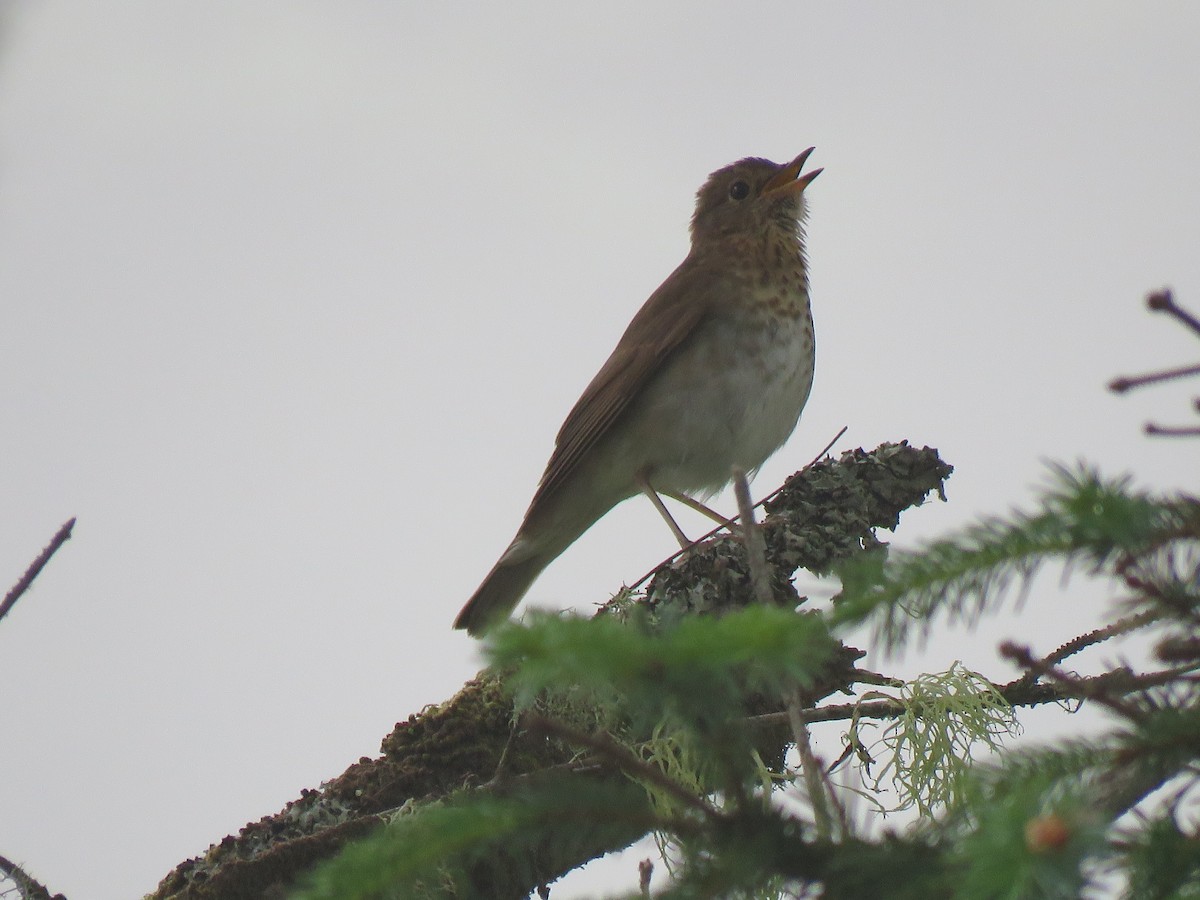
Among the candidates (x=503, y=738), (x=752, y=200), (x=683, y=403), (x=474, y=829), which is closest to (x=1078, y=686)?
(x=474, y=829)

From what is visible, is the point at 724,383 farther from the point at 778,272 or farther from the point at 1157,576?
the point at 1157,576

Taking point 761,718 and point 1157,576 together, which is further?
point 761,718

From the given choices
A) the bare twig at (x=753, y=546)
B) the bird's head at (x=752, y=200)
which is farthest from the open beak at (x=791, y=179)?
the bare twig at (x=753, y=546)

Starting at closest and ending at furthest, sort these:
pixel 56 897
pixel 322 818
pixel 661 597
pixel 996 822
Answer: pixel 996 822, pixel 56 897, pixel 322 818, pixel 661 597

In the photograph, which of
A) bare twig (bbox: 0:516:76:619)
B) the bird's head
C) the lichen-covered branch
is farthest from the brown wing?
bare twig (bbox: 0:516:76:619)

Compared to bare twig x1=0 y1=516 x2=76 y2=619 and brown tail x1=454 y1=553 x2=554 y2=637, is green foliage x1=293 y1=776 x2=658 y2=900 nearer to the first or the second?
bare twig x1=0 y1=516 x2=76 y2=619

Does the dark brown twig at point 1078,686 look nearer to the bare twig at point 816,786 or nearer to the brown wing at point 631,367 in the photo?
the bare twig at point 816,786

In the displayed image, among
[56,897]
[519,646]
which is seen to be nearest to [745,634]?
[519,646]
